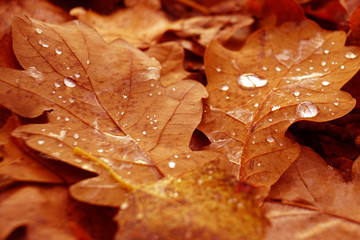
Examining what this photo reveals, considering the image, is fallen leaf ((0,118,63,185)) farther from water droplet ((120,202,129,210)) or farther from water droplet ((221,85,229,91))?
water droplet ((221,85,229,91))

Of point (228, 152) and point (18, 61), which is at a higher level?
point (18, 61)

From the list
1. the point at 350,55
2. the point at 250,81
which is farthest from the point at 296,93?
the point at 350,55

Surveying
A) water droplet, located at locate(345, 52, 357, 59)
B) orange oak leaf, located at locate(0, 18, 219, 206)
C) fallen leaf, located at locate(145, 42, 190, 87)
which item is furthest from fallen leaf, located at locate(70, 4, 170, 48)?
water droplet, located at locate(345, 52, 357, 59)

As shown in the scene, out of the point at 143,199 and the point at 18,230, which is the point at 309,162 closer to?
the point at 143,199

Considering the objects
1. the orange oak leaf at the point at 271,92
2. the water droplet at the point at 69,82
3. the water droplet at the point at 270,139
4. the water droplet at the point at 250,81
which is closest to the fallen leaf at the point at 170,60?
the orange oak leaf at the point at 271,92

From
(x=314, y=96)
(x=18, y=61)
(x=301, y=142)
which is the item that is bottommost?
(x=301, y=142)

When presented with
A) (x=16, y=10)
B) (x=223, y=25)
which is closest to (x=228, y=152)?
(x=223, y=25)

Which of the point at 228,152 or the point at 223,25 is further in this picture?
the point at 223,25

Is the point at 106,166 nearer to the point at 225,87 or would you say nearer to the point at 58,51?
the point at 58,51

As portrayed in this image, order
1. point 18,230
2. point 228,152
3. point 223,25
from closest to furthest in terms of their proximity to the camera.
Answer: point 18,230 < point 228,152 < point 223,25
